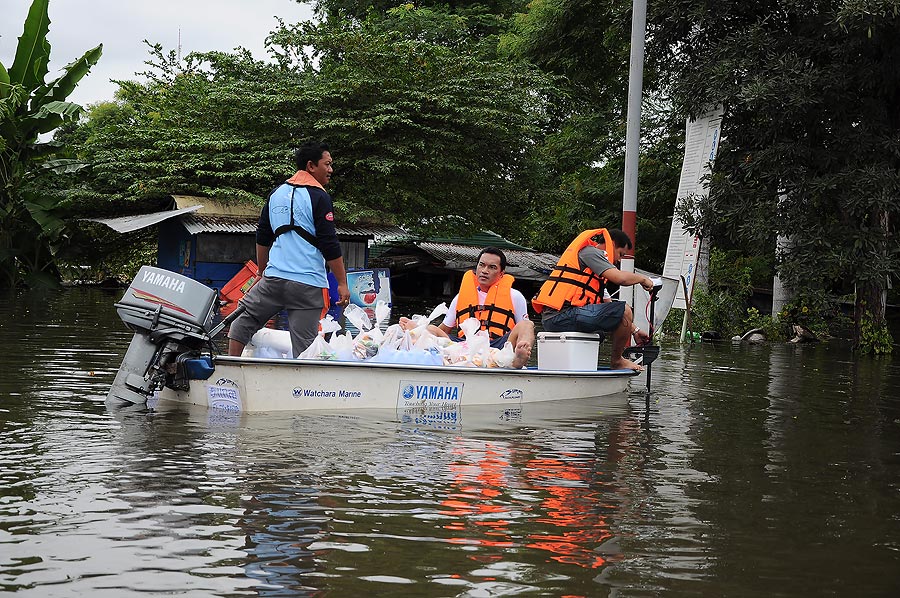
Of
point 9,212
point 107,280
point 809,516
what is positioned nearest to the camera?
point 809,516

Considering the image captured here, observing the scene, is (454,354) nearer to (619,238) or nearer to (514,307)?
(514,307)

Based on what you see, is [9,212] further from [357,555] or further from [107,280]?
[357,555]

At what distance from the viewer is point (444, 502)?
5.41 m

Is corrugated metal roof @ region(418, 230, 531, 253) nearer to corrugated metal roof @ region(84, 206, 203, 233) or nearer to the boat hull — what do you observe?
corrugated metal roof @ region(84, 206, 203, 233)

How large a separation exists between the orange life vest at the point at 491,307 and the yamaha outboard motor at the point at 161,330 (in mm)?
2843

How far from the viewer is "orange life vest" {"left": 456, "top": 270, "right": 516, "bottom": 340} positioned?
980cm

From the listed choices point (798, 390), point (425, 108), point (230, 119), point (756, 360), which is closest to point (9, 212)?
point (230, 119)

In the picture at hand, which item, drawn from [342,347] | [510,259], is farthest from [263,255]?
[510,259]

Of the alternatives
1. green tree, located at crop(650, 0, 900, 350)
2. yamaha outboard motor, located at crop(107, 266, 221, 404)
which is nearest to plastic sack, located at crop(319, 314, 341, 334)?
yamaha outboard motor, located at crop(107, 266, 221, 404)

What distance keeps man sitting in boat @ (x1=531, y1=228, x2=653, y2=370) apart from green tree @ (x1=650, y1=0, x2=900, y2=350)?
7.42 m

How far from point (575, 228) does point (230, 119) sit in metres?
12.2

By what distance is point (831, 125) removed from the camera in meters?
18.0

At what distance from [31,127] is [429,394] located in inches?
847

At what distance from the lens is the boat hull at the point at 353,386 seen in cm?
793
